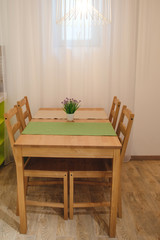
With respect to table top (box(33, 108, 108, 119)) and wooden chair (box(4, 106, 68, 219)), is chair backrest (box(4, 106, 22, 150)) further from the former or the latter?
table top (box(33, 108, 108, 119))

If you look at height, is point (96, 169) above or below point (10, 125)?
below

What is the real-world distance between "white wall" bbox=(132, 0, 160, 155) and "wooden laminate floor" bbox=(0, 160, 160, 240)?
0.66 meters

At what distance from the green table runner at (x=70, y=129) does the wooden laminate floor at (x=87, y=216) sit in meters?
0.72

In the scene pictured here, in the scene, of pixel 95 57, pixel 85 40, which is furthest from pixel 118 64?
pixel 85 40

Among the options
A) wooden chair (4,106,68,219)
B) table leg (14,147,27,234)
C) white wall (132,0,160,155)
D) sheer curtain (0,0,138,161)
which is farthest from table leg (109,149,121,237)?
white wall (132,0,160,155)

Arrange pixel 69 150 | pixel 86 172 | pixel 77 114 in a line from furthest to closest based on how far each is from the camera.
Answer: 1. pixel 77 114
2. pixel 86 172
3. pixel 69 150

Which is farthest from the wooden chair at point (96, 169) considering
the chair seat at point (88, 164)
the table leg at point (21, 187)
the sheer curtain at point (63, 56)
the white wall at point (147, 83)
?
the white wall at point (147, 83)

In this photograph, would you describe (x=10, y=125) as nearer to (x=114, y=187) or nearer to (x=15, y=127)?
(x=15, y=127)

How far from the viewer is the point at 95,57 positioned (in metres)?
3.03

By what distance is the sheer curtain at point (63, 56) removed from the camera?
2895mm

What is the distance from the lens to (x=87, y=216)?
2178 mm

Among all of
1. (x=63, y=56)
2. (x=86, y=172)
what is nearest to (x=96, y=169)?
(x=86, y=172)

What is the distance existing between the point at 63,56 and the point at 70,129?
47.1 inches

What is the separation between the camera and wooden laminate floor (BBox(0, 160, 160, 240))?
1.96 metres
